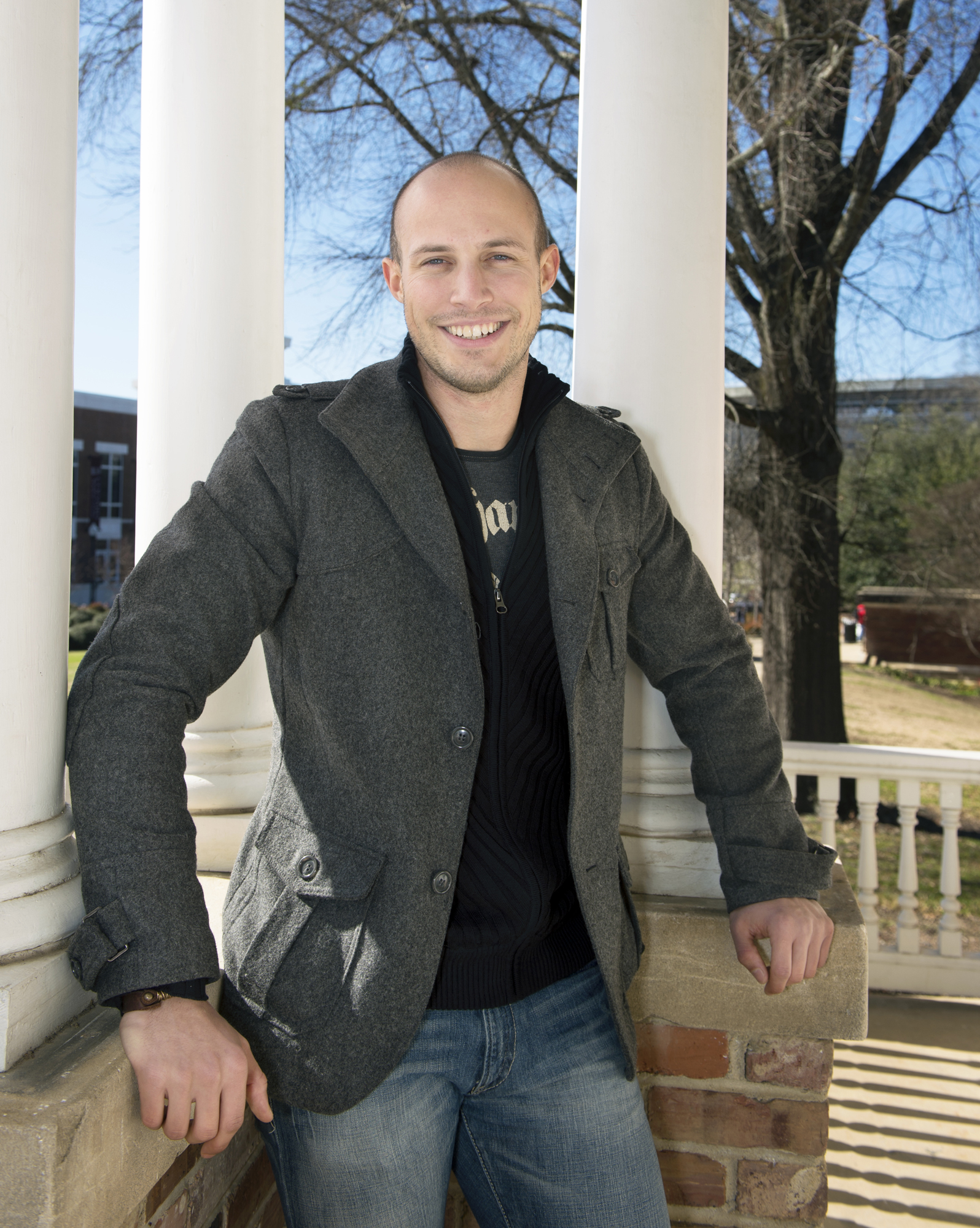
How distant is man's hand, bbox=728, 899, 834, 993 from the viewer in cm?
173

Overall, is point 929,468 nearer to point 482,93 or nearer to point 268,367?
point 482,93

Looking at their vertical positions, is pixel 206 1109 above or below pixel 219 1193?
above

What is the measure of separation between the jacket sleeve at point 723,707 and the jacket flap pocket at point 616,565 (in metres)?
0.07

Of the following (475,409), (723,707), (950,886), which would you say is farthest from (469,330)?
(950,886)

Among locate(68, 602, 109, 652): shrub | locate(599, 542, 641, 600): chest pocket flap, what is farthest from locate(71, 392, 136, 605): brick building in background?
locate(599, 542, 641, 600): chest pocket flap

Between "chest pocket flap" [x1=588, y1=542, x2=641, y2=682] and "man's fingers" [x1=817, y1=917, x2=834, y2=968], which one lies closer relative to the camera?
"chest pocket flap" [x1=588, y1=542, x2=641, y2=682]

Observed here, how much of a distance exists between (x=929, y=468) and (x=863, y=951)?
1755 centimetres

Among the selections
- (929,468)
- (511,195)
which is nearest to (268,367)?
(511,195)

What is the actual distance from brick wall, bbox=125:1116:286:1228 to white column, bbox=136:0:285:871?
62cm

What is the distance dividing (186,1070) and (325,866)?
313 mm

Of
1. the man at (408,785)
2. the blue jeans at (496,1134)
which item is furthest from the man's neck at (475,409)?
the blue jeans at (496,1134)

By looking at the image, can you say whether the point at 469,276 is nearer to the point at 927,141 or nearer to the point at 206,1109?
the point at 206,1109

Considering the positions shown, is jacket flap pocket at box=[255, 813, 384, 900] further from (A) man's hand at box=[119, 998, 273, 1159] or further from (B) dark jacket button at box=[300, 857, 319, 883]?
(A) man's hand at box=[119, 998, 273, 1159]

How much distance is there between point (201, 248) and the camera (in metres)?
2.19
